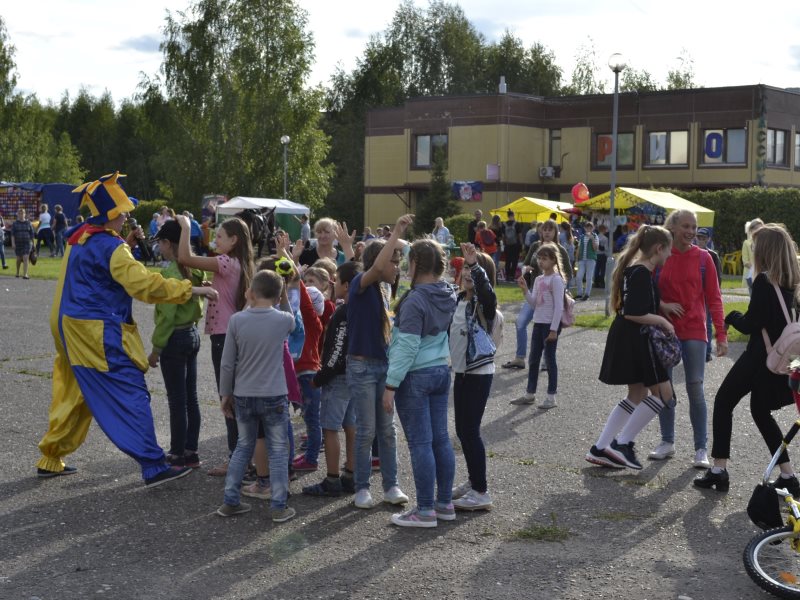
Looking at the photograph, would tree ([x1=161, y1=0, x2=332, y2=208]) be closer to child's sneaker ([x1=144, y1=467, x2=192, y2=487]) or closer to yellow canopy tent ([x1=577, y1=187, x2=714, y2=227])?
yellow canopy tent ([x1=577, y1=187, x2=714, y2=227])

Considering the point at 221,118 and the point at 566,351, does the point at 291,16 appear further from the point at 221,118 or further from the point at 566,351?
the point at 566,351

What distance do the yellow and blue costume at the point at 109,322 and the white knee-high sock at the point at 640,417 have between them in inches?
126

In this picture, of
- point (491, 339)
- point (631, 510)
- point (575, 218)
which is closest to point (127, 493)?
point (491, 339)

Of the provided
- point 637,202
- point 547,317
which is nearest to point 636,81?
point 637,202

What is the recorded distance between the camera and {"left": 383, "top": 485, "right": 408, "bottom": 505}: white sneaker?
652 cm

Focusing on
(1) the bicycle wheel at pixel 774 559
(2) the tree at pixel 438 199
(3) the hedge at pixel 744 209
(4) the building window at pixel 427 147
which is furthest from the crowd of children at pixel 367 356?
(4) the building window at pixel 427 147

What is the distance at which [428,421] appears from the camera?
613 cm

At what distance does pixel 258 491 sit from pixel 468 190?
145ft

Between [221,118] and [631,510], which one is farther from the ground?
[221,118]

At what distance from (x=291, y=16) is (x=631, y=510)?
168 ft

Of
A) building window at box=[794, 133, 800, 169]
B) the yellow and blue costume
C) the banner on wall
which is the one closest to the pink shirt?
the yellow and blue costume

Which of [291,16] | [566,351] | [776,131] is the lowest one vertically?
[566,351]

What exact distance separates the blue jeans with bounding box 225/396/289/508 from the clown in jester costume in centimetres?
74

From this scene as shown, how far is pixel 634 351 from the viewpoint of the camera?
7.42 metres
